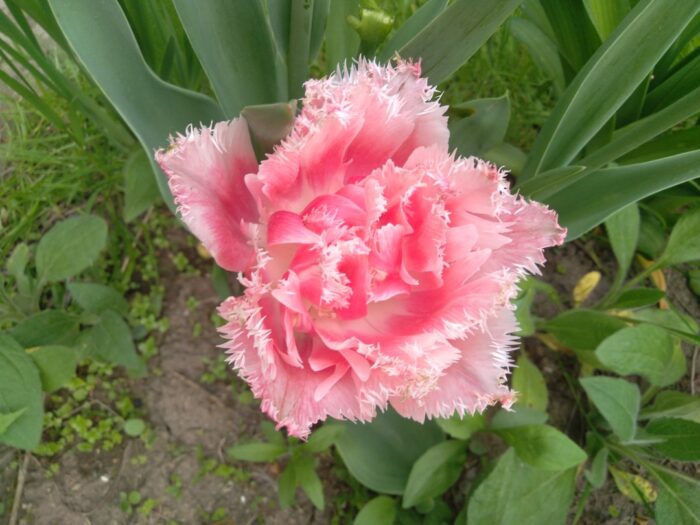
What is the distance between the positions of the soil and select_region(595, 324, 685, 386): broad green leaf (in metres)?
0.32

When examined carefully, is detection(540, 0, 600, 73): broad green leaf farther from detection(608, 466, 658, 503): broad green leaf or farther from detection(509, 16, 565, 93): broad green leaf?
detection(608, 466, 658, 503): broad green leaf

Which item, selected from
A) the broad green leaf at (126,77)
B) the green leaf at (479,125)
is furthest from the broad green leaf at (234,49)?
the green leaf at (479,125)

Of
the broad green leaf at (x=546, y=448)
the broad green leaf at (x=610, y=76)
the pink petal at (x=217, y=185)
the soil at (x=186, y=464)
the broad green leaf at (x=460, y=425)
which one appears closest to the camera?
the pink petal at (x=217, y=185)

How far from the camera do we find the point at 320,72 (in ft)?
4.73

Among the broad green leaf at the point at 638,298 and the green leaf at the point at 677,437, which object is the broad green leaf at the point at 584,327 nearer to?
the broad green leaf at the point at 638,298

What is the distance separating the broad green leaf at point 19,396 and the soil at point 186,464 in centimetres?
32

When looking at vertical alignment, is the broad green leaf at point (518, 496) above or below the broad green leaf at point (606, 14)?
below

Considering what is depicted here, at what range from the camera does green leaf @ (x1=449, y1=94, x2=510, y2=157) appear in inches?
32.5

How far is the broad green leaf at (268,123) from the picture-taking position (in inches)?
24.4

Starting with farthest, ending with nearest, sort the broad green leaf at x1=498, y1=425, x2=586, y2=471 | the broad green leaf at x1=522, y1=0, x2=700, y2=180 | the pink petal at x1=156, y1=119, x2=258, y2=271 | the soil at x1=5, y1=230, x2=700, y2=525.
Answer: the soil at x1=5, y1=230, x2=700, y2=525
the broad green leaf at x1=498, y1=425, x2=586, y2=471
the broad green leaf at x1=522, y1=0, x2=700, y2=180
the pink petal at x1=156, y1=119, x2=258, y2=271

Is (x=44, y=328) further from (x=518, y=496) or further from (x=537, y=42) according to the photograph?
(x=537, y=42)

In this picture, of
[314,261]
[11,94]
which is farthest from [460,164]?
[11,94]

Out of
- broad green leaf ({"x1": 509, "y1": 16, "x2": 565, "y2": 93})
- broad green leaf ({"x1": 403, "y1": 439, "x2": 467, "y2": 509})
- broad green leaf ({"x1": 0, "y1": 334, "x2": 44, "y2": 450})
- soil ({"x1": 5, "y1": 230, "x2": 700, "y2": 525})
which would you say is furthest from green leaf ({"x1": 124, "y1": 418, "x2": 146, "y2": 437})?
broad green leaf ({"x1": 509, "y1": 16, "x2": 565, "y2": 93})

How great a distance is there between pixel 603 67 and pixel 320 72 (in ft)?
2.69
